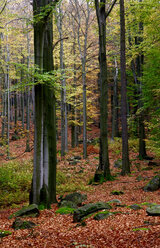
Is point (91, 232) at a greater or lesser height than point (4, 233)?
greater

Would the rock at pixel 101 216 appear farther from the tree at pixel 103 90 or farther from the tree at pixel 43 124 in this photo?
the tree at pixel 103 90

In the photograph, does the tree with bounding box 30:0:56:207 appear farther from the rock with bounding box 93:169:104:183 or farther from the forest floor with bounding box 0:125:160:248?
the rock with bounding box 93:169:104:183

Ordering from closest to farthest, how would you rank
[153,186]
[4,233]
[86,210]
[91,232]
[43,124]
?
[91,232]
[4,233]
[86,210]
[43,124]
[153,186]

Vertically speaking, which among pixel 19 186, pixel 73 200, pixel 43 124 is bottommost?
pixel 19 186

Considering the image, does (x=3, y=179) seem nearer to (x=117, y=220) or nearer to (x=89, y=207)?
(x=89, y=207)

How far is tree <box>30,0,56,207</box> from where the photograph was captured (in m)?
6.17

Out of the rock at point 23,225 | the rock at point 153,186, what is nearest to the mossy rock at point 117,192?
the rock at point 153,186

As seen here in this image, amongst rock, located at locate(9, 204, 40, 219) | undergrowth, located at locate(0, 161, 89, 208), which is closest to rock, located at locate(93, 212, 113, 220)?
rock, located at locate(9, 204, 40, 219)

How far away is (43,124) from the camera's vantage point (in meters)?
6.60

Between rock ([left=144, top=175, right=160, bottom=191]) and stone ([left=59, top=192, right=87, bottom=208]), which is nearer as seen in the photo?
stone ([left=59, top=192, right=87, bottom=208])

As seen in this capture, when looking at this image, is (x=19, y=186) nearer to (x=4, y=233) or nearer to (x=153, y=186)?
(x=4, y=233)

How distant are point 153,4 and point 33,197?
460 inches

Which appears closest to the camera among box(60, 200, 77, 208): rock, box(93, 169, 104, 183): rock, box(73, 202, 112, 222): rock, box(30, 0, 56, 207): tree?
box(73, 202, 112, 222): rock

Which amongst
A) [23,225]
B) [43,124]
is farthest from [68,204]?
[43,124]
